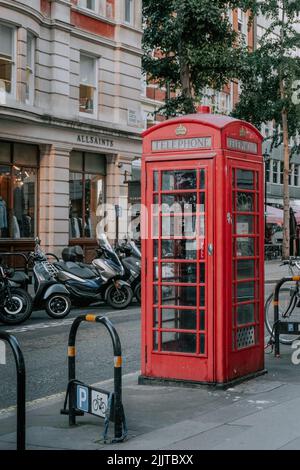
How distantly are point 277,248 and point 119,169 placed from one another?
629 inches

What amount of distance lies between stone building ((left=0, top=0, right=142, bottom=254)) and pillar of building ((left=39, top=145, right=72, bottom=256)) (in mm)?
32

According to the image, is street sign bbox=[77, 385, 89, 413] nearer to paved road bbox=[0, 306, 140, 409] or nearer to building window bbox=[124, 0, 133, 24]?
paved road bbox=[0, 306, 140, 409]

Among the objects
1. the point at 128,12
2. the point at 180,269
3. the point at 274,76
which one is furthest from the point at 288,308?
the point at 274,76

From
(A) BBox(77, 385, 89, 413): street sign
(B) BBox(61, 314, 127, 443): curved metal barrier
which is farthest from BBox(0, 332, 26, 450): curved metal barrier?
(A) BBox(77, 385, 89, 413): street sign

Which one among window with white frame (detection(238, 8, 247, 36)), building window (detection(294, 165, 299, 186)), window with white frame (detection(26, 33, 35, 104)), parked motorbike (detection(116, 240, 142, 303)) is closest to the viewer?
parked motorbike (detection(116, 240, 142, 303))

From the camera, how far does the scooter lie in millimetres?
16188

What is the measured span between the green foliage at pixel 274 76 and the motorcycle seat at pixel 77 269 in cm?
1989

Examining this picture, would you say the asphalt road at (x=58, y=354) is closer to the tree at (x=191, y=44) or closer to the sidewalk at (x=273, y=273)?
the sidewalk at (x=273, y=273)

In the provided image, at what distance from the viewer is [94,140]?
2712 centimetres

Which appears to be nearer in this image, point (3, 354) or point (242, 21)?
point (3, 354)

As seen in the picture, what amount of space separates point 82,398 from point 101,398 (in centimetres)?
29

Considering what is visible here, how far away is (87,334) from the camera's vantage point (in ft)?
41.4

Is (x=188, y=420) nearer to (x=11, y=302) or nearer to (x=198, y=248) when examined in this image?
Result: (x=198, y=248)
